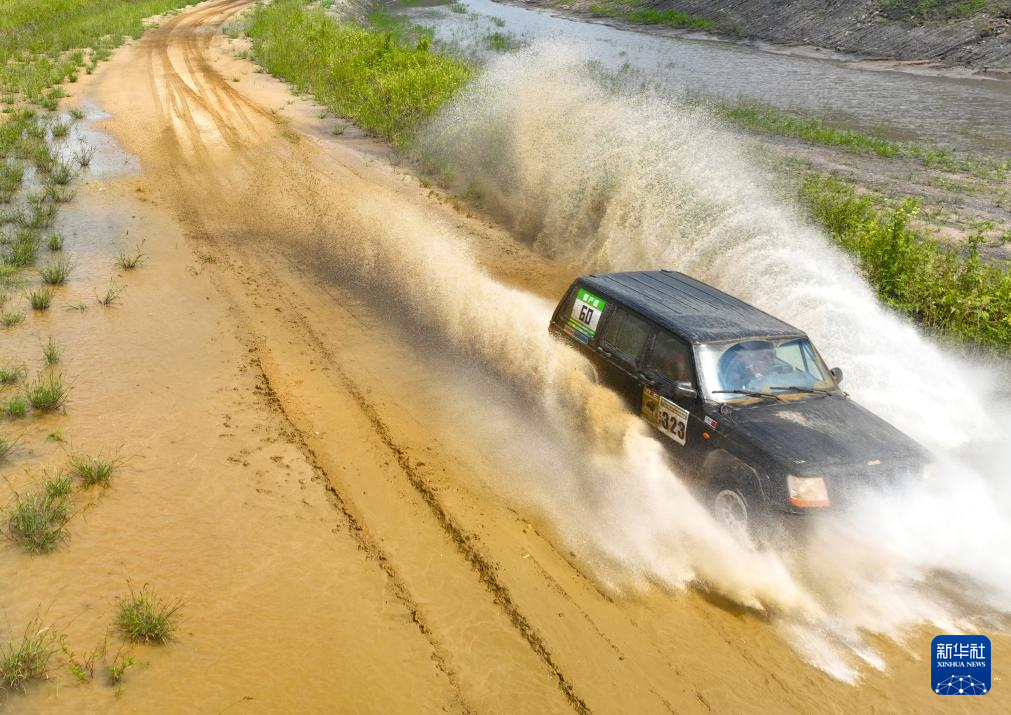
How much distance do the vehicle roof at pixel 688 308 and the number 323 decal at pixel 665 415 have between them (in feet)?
2.08

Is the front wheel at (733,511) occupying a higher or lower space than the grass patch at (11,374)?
lower

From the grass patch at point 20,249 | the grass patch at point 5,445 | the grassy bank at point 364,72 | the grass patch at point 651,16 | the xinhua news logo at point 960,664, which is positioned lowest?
the xinhua news logo at point 960,664

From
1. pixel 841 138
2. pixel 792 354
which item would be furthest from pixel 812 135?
pixel 792 354

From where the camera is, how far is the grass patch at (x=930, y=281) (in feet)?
34.4

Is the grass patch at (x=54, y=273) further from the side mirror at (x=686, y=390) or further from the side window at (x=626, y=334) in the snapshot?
the side mirror at (x=686, y=390)

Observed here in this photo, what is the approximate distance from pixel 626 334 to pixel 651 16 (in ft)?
162

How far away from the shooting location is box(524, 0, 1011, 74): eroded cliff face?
35156 mm

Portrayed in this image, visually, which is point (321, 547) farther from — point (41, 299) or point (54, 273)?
point (54, 273)

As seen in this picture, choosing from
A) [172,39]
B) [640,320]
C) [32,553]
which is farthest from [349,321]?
[172,39]

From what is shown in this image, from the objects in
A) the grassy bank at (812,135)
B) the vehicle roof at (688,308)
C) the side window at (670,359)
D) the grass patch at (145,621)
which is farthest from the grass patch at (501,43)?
the grass patch at (145,621)

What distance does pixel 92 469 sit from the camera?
274 inches

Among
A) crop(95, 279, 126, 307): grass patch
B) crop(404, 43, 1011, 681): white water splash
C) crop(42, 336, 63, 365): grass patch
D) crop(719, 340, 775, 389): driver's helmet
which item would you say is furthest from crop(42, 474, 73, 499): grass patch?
crop(719, 340, 775, 389): driver's helmet

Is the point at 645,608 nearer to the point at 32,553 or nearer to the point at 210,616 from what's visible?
the point at 210,616

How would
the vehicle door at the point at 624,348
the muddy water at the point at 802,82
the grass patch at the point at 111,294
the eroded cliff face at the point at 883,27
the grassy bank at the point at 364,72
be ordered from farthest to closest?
1. the eroded cliff face at the point at 883,27
2. the muddy water at the point at 802,82
3. the grassy bank at the point at 364,72
4. the grass patch at the point at 111,294
5. the vehicle door at the point at 624,348
